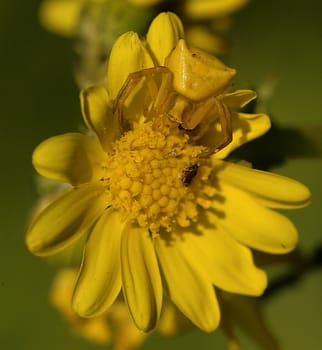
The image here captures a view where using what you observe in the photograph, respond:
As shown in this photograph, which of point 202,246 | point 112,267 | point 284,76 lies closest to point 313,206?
point 284,76

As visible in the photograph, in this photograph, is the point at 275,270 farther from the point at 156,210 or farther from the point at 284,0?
the point at 284,0

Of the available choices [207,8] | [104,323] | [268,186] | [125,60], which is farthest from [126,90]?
[104,323]

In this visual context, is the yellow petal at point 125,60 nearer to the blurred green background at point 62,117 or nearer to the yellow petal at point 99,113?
the yellow petal at point 99,113

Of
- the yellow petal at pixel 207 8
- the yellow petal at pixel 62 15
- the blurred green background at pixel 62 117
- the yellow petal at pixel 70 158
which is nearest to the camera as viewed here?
the yellow petal at pixel 70 158

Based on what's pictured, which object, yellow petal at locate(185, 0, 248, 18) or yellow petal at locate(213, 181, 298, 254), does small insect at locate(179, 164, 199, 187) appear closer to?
yellow petal at locate(213, 181, 298, 254)

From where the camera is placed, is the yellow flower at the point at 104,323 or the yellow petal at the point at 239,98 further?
the yellow flower at the point at 104,323

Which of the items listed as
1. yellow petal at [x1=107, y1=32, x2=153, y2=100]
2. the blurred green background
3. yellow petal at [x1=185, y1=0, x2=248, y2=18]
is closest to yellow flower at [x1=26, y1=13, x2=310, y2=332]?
yellow petal at [x1=107, y1=32, x2=153, y2=100]

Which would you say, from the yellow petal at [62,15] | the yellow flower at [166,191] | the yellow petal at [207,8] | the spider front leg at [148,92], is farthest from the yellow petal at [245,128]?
the yellow petal at [62,15]
